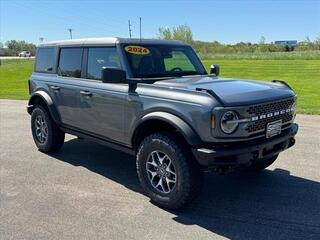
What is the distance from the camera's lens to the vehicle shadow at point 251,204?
12.2 feet

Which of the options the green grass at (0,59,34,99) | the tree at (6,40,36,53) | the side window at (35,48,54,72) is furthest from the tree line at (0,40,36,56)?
the side window at (35,48,54,72)

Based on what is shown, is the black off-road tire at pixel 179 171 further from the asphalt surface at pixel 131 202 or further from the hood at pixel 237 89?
the hood at pixel 237 89

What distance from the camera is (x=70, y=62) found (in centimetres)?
593

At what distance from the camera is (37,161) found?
20.2ft

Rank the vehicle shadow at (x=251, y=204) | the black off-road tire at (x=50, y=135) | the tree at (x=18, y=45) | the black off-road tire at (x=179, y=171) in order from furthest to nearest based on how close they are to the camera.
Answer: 1. the tree at (x=18, y=45)
2. the black off-road tire at (x=50, y=135)
3. the black off-road tire at (x=179, y=171)
4. the vehicle shadow at (x=251, y=204)

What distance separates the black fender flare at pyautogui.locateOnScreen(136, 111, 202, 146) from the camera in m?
3.84

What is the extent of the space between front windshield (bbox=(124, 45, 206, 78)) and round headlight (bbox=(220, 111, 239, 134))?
4.99 feet

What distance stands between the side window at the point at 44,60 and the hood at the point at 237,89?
2.56 meters

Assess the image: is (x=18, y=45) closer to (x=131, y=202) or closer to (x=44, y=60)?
(x=44, y=60)

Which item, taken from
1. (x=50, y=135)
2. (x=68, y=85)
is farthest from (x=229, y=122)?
(x=50, y=135)

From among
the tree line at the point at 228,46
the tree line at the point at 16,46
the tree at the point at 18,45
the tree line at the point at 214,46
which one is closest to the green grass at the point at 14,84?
the tree line at the point at 214,46

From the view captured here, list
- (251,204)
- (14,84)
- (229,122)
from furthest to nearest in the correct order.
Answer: (14,84) → (251,204) → (229,122)

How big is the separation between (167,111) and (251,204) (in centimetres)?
144

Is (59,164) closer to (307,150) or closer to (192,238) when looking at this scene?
(192,238)
